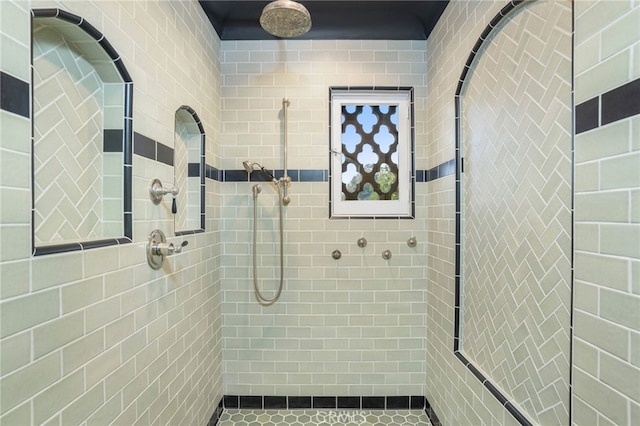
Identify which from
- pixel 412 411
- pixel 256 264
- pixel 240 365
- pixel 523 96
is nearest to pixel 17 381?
pixel 256 264

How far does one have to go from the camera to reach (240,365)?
2232mm

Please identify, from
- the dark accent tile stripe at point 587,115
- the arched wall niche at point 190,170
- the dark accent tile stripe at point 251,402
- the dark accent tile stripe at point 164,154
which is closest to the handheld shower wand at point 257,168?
the arched wall niche at point 190,170

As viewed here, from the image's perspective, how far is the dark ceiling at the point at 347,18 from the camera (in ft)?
6.18

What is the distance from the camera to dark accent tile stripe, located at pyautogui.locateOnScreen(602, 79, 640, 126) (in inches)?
29.9

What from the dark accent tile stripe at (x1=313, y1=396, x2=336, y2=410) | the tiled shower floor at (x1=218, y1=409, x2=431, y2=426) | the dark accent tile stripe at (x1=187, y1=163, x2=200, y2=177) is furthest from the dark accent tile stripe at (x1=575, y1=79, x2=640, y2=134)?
the dark accent tile stripe at (x1=313, y1=396, x2=336, y2=410)

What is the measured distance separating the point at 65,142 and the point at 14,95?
0.30 m

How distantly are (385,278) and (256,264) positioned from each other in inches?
35.8

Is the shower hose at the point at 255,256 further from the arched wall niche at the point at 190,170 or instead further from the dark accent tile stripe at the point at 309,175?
the arched wall niche at the point at 190,170

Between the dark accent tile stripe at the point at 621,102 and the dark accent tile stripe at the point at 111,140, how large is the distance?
5.02 feet

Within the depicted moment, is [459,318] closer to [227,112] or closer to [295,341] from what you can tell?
[295,341]

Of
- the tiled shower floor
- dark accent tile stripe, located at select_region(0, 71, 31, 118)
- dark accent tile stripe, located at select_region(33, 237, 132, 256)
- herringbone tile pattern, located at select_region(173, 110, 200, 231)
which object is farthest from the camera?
the tiled shower floor

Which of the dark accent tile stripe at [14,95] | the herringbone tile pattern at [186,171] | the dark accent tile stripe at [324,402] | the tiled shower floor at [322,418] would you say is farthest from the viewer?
the dark accent tile stripe at [324,402]

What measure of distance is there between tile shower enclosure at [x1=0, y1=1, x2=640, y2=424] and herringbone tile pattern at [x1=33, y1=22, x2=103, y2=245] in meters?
0.12

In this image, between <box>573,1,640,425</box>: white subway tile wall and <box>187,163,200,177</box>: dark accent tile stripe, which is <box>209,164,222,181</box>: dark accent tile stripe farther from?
<box>573,1,640,425</box>: white subway tile wall
